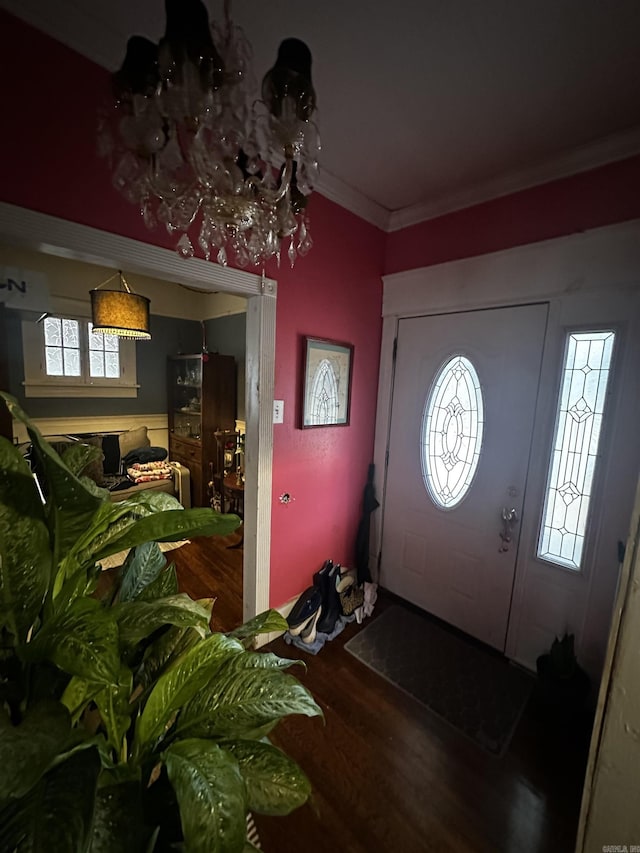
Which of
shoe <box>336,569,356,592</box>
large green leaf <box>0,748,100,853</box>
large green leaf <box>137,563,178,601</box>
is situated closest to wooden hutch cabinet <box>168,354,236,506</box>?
shoe <box>336,569,356,592</box>

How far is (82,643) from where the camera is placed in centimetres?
43

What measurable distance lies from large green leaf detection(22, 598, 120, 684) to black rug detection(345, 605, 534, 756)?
1859mm

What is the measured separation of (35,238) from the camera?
1.19 meters

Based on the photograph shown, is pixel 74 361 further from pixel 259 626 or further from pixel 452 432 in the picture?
pixel 259 626

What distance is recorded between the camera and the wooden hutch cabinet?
3945mm

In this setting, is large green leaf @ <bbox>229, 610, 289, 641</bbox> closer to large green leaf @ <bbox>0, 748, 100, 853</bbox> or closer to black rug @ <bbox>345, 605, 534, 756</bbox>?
large green leaf @ <bbox>0, 748, 100, 853</bbox>

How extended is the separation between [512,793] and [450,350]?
2064 mm

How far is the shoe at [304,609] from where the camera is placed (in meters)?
2.11

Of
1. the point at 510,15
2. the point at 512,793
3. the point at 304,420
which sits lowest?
the point at 512,793

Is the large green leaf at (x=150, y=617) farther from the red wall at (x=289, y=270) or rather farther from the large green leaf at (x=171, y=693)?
the red wall at (x=289, y=270)

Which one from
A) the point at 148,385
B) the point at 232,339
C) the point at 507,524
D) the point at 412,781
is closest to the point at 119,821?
the point at 412,781

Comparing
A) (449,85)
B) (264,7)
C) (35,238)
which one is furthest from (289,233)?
(449,85)

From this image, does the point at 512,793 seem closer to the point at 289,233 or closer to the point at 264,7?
the point at 289,233

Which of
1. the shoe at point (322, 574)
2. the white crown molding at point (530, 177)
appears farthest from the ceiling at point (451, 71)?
the shoe at point (322, 574)
